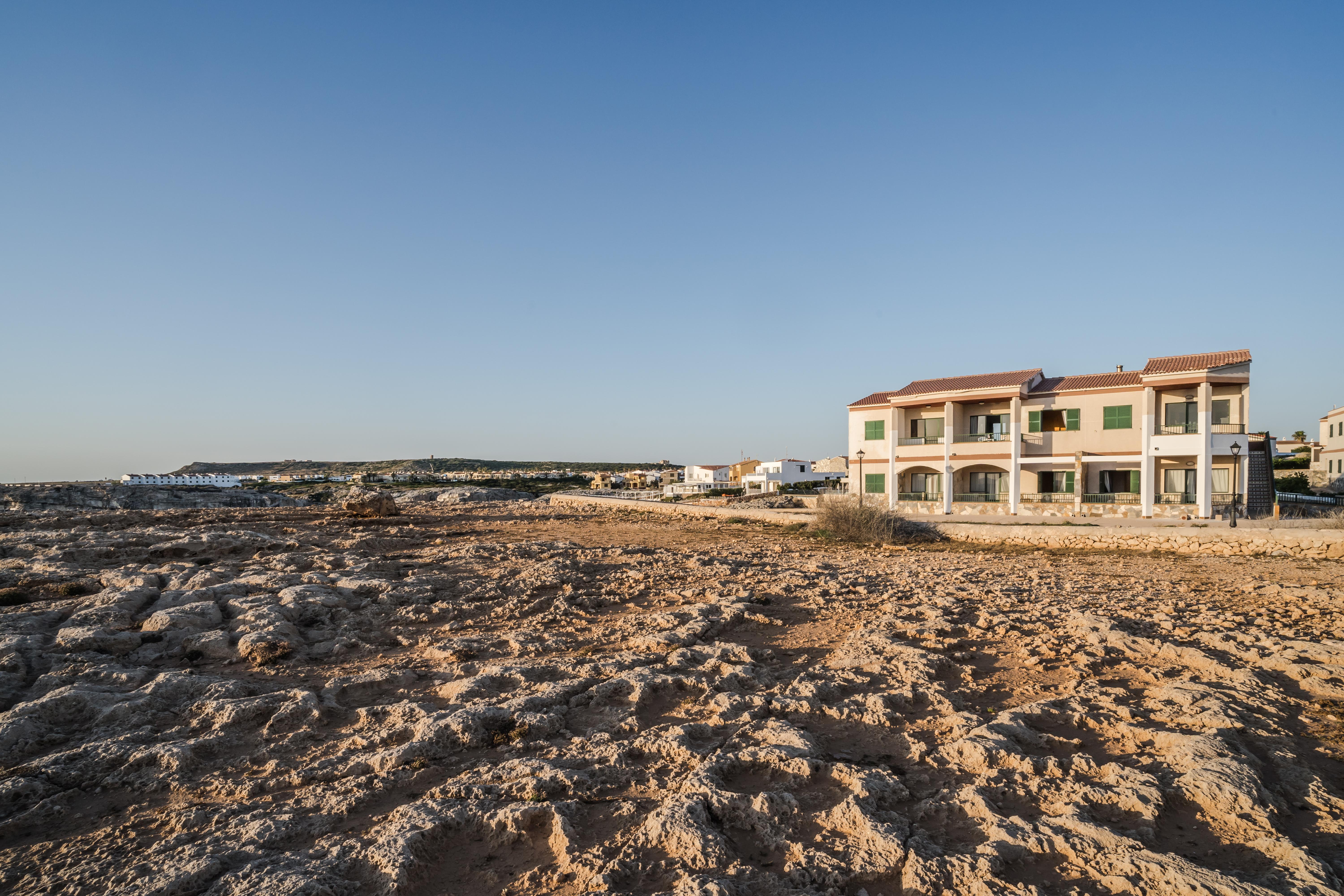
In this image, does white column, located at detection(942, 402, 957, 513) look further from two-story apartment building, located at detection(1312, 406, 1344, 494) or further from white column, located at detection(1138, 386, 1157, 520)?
two-story apartment building, located at detection(1312, 406, 1344, 494)

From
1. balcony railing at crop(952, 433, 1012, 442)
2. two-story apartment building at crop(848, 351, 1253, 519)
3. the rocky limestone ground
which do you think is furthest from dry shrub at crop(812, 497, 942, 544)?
balcony railing at crop(952, 433, 1012, 442)

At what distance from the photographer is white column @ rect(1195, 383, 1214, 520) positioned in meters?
23.7

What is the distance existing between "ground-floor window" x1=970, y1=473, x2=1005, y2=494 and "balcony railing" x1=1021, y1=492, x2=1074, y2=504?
143 centimetres

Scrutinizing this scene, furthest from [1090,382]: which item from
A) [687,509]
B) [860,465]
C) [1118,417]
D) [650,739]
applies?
[650,739]

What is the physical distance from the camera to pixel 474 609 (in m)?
7.82

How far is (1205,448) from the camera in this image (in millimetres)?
23781

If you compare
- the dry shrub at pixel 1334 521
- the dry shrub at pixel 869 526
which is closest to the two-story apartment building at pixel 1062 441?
the dry shrub at pixel 1334 521

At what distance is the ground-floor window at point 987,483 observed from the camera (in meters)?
29.3

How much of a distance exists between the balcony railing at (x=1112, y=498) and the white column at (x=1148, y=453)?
31 centimetres

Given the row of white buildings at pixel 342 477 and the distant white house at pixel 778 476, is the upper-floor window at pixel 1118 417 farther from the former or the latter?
the row of white buildings at pixel 342 477

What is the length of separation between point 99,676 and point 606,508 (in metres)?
25.8

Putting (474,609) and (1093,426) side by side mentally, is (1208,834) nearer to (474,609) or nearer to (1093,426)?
(474,609)

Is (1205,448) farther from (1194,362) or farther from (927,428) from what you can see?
(927,428)

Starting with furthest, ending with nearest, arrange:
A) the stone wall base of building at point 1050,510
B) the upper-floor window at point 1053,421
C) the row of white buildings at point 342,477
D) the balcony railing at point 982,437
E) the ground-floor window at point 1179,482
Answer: the row of white buildings at point 342,477 → the balcony railing at point 982,437 → the upper-floor window at point 1053,421 → the ground-floor window at point 1179,482 → the stone wall base of building at point 1050,510
